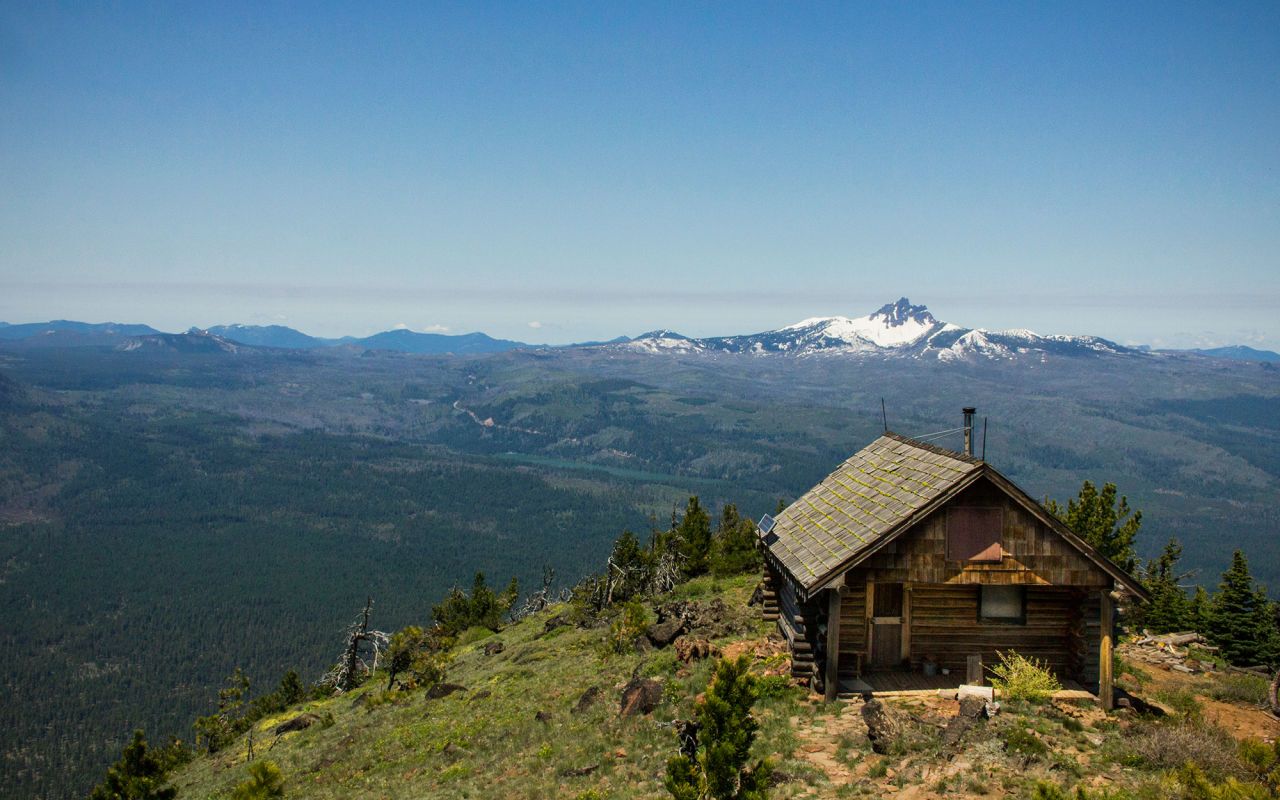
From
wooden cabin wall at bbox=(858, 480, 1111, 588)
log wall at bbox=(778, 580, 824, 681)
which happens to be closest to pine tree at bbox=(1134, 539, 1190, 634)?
wooden cabin wall at bbox=(858, 480, 1111, 588)

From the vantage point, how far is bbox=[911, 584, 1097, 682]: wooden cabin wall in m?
21.1

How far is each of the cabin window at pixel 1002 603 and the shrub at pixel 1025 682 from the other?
50.4 inches

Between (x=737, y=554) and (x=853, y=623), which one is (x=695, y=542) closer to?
(x=737, y=554)

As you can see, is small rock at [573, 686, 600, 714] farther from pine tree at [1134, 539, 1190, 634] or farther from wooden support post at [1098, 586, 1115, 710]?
pine tree at [1134, 539, 1190, 634]

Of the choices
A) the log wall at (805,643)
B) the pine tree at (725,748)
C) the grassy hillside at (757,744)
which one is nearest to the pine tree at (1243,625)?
the grassy hillside at (757,744)

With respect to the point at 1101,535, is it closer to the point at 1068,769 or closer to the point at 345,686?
the point at 1068,769

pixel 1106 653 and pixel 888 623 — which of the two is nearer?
pixel 1106 653

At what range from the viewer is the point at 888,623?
21.5 metres

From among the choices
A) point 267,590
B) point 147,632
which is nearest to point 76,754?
point 147,632

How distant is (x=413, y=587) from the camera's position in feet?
650

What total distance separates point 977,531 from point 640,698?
11166 mm

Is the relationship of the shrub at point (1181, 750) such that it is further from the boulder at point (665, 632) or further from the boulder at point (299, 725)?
the boulder at point (299, 725)

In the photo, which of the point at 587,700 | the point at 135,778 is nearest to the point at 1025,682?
the point at 587,700

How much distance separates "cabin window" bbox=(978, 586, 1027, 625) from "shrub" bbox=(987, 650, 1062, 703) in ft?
4.20
